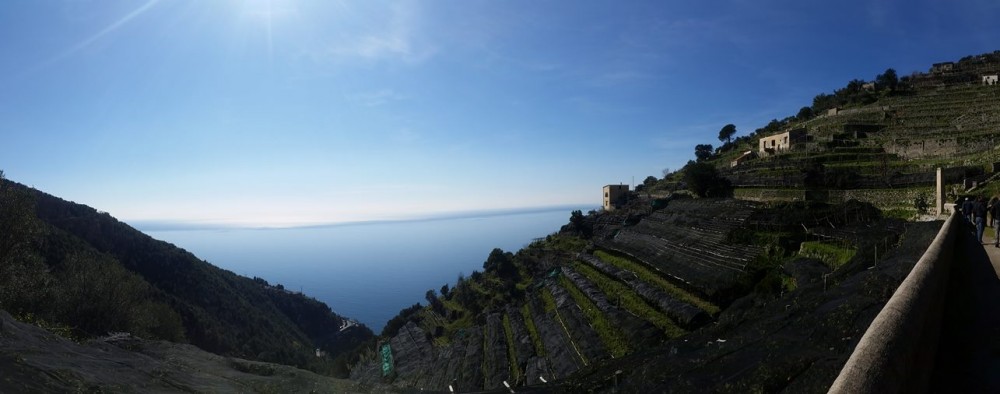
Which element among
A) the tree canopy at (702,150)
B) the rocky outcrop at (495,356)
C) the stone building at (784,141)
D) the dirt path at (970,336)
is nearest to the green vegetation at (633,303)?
the rocky outcrop at (495,356)

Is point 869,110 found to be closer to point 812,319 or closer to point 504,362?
point 504,362

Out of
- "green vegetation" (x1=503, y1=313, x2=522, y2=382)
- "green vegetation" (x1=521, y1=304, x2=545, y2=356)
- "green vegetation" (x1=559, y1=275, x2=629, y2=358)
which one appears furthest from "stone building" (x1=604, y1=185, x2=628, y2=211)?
"green vegetation" (x1=559, y1=275, x2=629, y2=358)

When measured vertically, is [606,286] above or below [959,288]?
below

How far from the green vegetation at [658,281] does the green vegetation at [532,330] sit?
5.82 m

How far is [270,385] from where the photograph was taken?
16.1 feet

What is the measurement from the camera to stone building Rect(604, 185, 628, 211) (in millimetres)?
63900

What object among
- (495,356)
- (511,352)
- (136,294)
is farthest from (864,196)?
(136,294)

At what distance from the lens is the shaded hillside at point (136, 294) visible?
52.2ft

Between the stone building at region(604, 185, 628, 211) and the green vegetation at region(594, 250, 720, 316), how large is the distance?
35803 millimetres

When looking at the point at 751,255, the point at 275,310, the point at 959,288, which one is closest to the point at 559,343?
the point at 751,255

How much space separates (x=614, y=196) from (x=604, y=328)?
50218 millimetres

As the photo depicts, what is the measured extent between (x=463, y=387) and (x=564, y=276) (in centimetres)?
1219

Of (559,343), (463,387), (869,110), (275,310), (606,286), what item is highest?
(869,110)

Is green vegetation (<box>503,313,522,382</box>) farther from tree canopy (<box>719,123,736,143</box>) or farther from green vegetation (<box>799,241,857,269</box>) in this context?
tree canopy (<box>719,123,736,143</box>)
